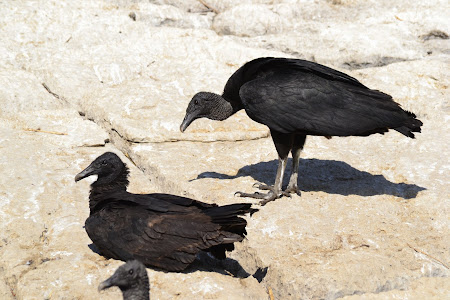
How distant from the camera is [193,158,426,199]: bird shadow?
5695 millimetres

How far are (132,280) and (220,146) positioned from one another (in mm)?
3393

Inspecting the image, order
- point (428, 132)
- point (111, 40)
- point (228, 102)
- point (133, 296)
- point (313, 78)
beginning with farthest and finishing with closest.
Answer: point (111, 40), point (428, 132), point (228, 102), point (313, 78), point (133, 296)

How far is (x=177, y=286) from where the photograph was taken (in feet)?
13.6

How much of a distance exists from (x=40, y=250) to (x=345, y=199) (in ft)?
9.01

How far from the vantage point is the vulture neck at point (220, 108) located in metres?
6.07

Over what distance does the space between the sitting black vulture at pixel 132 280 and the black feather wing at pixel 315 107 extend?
2270 mm

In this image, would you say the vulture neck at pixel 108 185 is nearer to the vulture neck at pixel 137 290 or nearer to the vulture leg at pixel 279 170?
the vulture leg at pixel 279 170

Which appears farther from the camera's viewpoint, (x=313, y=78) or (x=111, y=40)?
(x=111, y=40)

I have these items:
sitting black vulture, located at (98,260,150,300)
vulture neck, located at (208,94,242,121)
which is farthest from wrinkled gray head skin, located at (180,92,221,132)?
sitting black vulture, located at (98,260,150,300)

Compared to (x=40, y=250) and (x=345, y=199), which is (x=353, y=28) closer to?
(x=345, y=199)

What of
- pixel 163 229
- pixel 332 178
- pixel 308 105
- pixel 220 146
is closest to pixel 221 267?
pixel 163 229

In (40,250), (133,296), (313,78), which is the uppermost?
(313,78)

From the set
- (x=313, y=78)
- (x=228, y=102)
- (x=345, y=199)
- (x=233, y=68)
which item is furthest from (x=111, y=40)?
(x=345, y=199)

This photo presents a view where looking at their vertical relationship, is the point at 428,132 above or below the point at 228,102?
below
